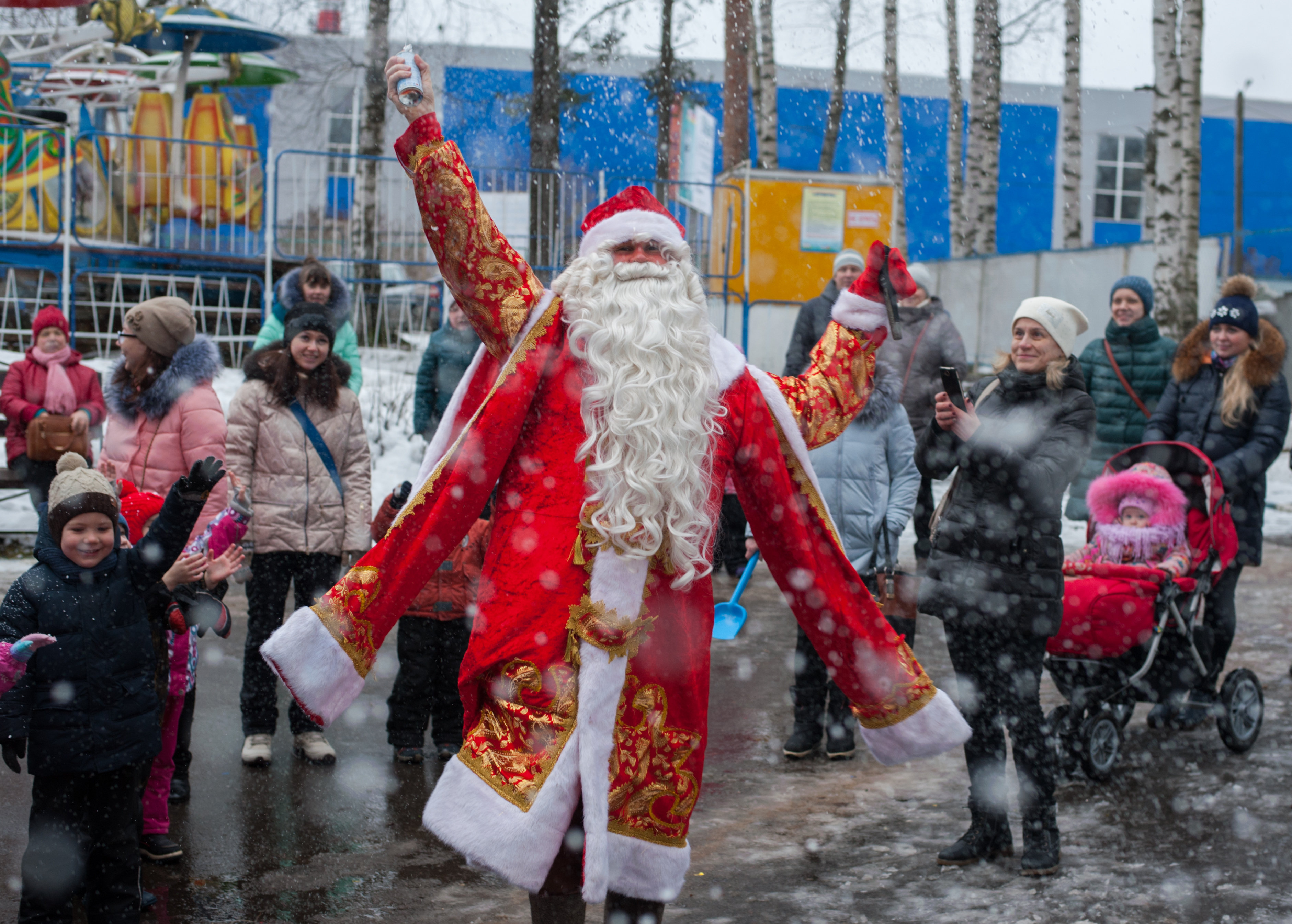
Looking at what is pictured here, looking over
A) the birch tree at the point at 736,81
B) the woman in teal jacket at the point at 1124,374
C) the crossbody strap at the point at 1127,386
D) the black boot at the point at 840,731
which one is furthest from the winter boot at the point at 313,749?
the birch tree at the point at 736,81

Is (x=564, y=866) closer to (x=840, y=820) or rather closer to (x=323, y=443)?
(x=840, y=820)

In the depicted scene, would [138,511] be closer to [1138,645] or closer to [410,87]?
[410,87]

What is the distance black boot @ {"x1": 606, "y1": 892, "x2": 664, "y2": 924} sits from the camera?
3041 millimetres

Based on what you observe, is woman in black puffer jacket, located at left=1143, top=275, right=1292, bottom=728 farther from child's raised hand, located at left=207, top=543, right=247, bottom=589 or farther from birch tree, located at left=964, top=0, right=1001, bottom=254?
birch tree, located at left=964, top=0, right=1001, bottom=254

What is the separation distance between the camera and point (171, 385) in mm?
4953

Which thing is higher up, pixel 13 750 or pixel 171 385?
pixel 171 385

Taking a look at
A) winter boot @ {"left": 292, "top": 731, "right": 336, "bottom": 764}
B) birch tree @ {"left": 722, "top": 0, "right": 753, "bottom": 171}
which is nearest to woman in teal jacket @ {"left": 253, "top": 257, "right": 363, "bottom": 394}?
winter boot @ {"left": 292, "top": 731, "right": 336, "bottom": 764}

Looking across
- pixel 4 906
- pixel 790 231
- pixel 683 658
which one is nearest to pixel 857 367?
pixel 683 658

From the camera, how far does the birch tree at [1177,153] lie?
42.8ft

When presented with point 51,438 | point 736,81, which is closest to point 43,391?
point 51,438

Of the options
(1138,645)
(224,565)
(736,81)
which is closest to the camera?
(224,565)

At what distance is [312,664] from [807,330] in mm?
5518

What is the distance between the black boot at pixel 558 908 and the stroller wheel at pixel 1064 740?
2.70 m

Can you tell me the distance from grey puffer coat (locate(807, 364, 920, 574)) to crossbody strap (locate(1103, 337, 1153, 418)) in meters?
2.06
